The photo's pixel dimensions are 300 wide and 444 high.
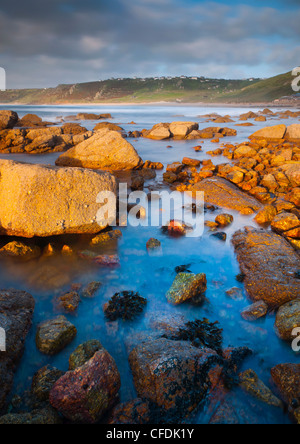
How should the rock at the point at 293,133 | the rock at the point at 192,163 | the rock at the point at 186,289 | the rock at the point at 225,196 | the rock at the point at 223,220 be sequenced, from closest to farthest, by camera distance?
1. the rock at the point at 186,289
2. the rock at the point at 223,220
3. the rock at the point at 225,196
4. the rock at the point at 192,163
5. the rock at the point at 293,133

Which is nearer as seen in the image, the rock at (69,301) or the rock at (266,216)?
the rock at (69,301)

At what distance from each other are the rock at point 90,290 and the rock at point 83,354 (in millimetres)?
1250

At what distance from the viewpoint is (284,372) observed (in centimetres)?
291

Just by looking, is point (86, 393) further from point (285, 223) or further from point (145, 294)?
point (285, 223)

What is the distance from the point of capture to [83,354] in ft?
9.98

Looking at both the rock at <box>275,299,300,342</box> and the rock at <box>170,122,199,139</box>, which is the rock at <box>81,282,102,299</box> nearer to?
the rock at <box>275,299,300,342</box>

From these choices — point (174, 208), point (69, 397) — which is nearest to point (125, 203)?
point (174, 208)

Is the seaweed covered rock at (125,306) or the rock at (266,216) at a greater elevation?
the rock at (266,216)

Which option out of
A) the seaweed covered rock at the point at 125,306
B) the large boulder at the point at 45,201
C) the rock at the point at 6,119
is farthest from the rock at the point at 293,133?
the rock at the point at 6,119

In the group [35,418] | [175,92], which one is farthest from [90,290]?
[175,92]

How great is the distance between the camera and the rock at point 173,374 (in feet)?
8.71

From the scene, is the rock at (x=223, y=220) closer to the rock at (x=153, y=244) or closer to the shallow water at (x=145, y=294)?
the shallow water at (x=145, y=294)

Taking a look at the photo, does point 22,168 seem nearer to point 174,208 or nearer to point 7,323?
point 7,323

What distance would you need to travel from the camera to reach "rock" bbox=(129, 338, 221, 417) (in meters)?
2.65
